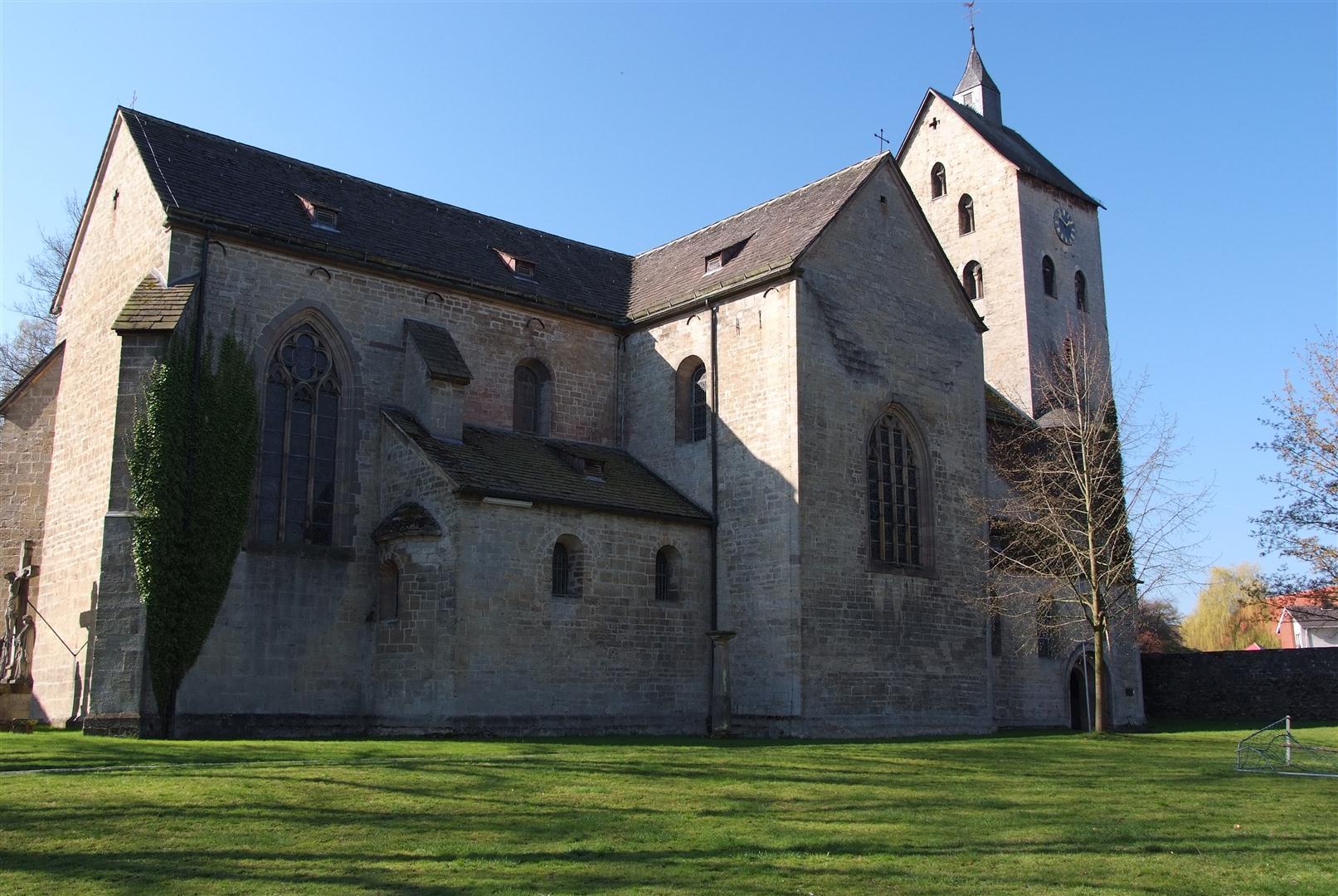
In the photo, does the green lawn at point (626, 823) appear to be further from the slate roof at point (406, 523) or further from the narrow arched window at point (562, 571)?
the narrow arched window at point (562, 571)

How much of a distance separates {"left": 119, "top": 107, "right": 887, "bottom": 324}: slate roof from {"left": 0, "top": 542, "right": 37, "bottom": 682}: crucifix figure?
8068mm

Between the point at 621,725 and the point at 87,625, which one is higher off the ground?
the point at 87,625

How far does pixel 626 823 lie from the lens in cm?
1149

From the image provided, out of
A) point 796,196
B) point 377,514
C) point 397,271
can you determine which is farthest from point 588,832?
point 796,196

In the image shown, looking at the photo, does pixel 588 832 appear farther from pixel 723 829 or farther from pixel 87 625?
pixel 87 625

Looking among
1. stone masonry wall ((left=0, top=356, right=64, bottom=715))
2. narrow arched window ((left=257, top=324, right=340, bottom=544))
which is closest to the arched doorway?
narrow arched window ((left=257, top=324, right=340, bottom=544))

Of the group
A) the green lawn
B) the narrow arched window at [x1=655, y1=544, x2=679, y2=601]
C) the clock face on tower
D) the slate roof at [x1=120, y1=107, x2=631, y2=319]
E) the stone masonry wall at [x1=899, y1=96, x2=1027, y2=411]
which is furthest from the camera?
the clock face on tower

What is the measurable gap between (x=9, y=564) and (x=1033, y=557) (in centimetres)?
2435

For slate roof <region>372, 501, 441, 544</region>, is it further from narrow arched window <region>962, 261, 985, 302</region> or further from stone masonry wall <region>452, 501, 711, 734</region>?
narrow arched window <region>962, 261, 985, 302</region>

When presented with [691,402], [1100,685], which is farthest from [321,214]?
[1100,685]

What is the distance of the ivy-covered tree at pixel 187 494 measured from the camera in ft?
66.3

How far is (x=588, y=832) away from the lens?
36.1 ft

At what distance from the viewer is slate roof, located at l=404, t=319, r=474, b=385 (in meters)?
24.1

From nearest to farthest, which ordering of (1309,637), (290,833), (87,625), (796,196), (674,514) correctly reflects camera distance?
(290,833) → (87,625) → (674,514) → (796,196) → (1309,637)
